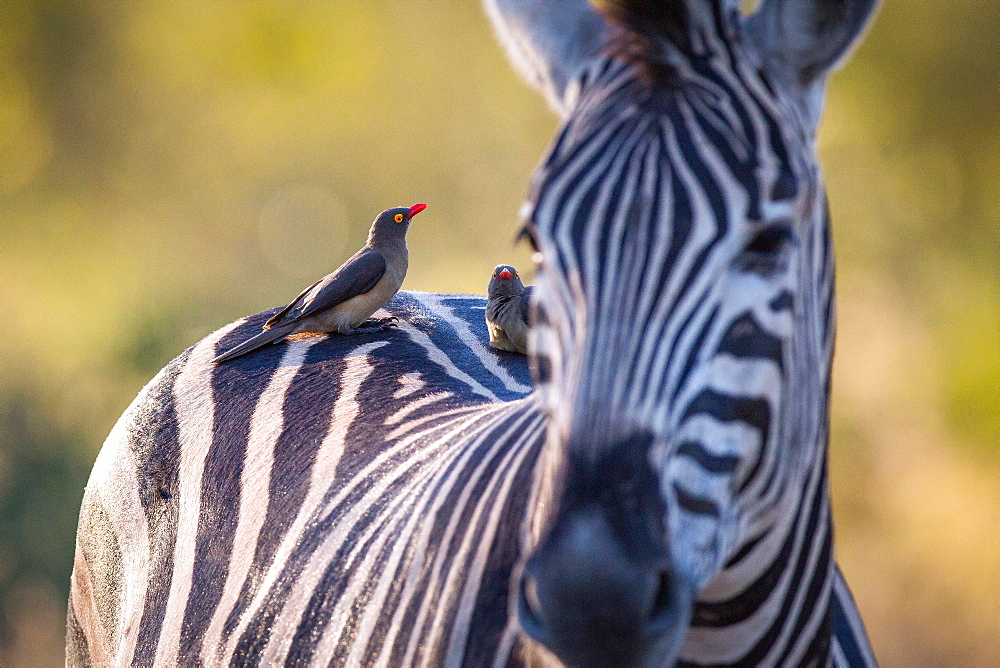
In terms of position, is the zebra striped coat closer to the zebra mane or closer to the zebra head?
the zebra head

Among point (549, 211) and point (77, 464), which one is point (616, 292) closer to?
point (549, 211)

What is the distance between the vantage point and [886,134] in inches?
395

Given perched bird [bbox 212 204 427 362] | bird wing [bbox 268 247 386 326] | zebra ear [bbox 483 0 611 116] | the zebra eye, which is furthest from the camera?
bird wing [bbox 268 247 386 326]

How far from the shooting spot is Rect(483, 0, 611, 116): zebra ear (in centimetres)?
180

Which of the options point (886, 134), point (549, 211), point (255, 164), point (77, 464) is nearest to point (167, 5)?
point (255, 164)

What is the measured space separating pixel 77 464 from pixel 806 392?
920 centimetres

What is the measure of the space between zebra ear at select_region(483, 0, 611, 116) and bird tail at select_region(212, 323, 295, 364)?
212 cm

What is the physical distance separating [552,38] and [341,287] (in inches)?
99.2

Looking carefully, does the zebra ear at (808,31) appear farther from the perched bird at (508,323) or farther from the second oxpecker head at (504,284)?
the second oxpecker head at (504,284)

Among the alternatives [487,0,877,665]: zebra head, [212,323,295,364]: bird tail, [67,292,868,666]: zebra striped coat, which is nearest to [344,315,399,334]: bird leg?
[67,292,868,666]: zebra striped coat

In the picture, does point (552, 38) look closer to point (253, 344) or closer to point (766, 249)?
point (766, 249)

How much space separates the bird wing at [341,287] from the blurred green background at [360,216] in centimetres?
76

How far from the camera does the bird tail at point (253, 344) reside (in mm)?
3754

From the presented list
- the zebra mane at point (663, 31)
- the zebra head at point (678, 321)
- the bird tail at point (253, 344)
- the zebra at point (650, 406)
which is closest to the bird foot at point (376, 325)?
the bird tail at point (253, 344)
